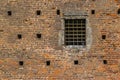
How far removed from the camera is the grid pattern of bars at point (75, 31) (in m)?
14.3

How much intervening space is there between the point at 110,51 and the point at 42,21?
9.72ft

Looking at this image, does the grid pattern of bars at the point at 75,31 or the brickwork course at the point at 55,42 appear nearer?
the brickwork course at the point at 55,42

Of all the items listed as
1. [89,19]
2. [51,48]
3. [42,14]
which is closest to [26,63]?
[51,48]

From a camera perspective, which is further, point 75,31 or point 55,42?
point 75,31

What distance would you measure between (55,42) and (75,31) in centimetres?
93

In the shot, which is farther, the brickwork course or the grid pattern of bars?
the grid pattern of bars

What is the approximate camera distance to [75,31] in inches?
565

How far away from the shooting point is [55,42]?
558 inches

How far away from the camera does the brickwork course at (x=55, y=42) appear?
14078 millimetres

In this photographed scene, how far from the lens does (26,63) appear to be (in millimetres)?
14148

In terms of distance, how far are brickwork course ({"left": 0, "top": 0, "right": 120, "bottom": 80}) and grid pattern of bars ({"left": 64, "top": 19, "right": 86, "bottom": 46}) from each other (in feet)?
0.66

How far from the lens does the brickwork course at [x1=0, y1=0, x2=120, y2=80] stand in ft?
46.2

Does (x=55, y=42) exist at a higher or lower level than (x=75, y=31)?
lower

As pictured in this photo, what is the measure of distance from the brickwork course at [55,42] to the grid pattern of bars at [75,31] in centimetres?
20
